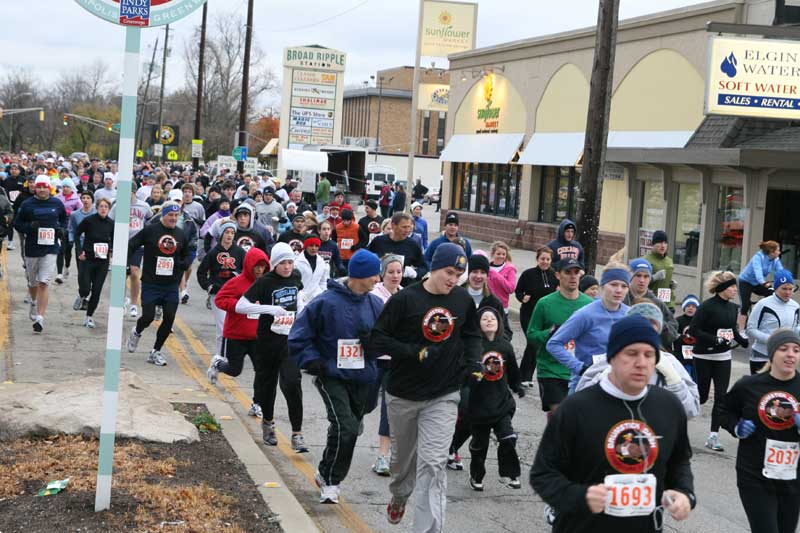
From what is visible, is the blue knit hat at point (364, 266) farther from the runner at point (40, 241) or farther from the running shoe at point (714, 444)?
the runner at point (40, 241)

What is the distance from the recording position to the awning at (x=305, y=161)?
48375 millimetres

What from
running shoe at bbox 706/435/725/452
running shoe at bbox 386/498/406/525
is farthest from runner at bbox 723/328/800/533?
running shoe at bbox 706/435/725/452

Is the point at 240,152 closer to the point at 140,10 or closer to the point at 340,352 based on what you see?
the point at 340,352

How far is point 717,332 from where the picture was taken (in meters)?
10.7

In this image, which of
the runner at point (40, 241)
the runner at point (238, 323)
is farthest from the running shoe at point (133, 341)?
the runner at point (238, 323)

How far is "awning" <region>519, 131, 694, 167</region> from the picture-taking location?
2633 centimetres

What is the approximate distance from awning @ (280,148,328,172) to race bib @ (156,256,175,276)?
116ft

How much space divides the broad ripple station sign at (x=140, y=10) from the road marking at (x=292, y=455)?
3.48 m

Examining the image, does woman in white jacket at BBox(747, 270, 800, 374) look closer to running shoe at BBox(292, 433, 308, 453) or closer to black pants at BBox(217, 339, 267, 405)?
running shoe at BBox(292, 433, 308, 453)

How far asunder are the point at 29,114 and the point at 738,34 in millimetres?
106660

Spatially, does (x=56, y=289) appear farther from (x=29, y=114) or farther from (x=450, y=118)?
(x=29, y=114)

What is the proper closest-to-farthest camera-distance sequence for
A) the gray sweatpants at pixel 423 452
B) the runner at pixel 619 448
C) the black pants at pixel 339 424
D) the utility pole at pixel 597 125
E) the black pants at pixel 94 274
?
the runner at pixel 619 448
the gray sweatpants at pixel 423 452
the black pants at pixel 339 424
the black pants at pixel 94 274
the utility pole at pixel 597 125

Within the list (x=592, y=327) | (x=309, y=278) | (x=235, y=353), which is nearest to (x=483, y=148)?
(x=309, y=278)

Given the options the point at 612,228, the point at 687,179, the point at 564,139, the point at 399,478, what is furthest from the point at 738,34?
the point at 399,478
